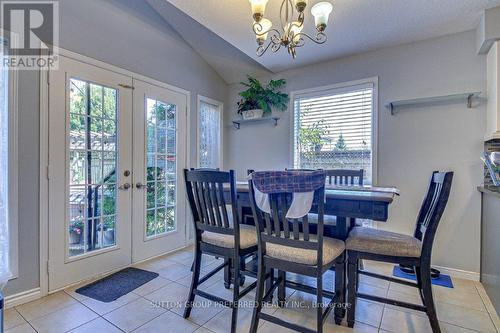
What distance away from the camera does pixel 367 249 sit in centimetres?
179

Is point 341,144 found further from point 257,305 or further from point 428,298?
point 257,305

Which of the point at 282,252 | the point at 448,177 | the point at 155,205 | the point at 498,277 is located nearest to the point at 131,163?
the point at 155,205

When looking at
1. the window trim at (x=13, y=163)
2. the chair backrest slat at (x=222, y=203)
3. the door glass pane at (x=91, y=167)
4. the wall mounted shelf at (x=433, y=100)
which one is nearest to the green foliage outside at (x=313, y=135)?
the wall mounted shelf at (x=433, y=100)

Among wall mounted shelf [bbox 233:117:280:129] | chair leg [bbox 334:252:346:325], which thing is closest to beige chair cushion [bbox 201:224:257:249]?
chair leg [bbox 334:252:346:325]

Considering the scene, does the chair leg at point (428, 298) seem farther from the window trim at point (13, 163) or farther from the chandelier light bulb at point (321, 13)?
the window trim at point (13, 163)

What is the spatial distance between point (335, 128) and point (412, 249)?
201 cm

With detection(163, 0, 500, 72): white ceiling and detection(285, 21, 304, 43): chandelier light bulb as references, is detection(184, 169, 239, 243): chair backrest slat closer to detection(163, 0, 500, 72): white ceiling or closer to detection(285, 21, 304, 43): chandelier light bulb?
detection(285, 21, 304, 43): chandelier light bulb

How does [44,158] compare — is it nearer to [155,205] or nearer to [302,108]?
[155,205]


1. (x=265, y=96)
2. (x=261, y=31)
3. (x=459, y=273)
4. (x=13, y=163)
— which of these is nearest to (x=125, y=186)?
(x=13, y=163)

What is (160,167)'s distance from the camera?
3.31 meters

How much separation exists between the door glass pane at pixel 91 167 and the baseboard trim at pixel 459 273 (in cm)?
357

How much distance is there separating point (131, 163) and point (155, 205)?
63cm

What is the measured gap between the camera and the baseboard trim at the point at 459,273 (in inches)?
103

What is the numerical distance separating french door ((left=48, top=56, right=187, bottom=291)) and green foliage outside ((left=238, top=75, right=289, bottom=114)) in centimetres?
99
